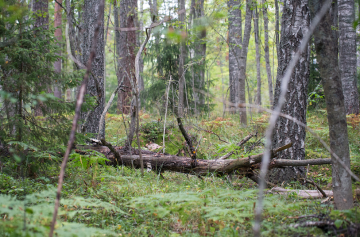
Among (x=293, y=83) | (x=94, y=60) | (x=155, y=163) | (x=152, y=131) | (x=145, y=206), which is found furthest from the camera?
(x=152, y=131)

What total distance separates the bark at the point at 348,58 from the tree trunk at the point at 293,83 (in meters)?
6.30

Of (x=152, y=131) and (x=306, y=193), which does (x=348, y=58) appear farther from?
(x=306, y=193)

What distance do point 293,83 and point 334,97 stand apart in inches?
83.5

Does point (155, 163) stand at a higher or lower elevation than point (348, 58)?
lower

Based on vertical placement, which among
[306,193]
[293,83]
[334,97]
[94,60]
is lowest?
[306,193]

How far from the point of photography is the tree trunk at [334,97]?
2.31m

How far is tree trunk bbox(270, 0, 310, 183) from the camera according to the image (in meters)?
4.25

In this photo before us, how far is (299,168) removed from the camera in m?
4.49

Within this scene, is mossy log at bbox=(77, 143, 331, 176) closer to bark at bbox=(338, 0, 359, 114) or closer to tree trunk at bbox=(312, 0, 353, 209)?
tree trunk at bbox=(312, 0, 353, 209)

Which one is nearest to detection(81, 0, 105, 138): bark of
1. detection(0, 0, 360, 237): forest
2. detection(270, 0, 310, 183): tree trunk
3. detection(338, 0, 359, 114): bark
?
detection(0, 0, 360, 237): forest

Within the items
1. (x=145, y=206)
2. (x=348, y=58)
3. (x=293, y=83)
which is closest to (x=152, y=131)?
(x=293, y=83)

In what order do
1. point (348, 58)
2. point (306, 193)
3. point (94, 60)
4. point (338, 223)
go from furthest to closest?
1. point (348, 58)
2. point (94, 60)
3. point (306, 193)
4. point (338, 223)

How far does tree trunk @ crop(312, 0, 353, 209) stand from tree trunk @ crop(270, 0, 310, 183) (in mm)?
2050

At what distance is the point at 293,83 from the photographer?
436cm
